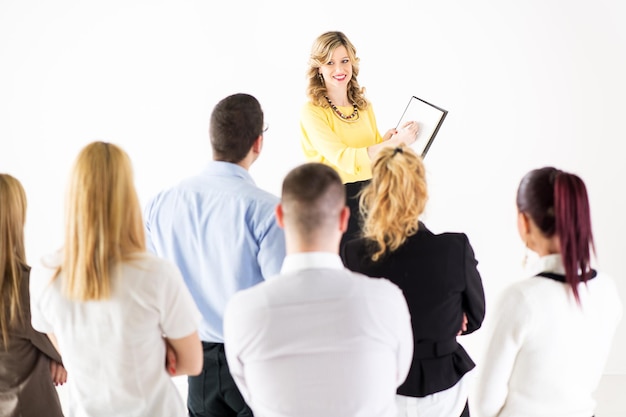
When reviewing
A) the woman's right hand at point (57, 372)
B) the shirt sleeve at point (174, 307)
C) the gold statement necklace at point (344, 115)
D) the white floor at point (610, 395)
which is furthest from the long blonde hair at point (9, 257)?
the white floor at point (610, 395)

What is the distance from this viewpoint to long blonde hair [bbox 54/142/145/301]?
177 cm

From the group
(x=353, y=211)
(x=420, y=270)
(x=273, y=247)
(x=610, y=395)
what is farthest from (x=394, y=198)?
(x=610, y=395)

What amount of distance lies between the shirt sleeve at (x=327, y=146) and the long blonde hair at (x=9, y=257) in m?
1.30

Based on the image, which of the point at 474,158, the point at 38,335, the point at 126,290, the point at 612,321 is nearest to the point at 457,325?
the point at 612,321

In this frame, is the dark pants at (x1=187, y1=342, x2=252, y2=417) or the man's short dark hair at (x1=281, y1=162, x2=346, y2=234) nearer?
the man's short dark hair at (x1=281, y1=162, x2=346, y2=234)

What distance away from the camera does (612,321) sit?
1.87m

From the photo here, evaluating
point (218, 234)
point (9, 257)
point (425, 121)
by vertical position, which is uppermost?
point (425, 121)

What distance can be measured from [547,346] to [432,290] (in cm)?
39

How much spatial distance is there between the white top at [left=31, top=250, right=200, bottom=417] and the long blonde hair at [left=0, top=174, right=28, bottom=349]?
0.22 metres

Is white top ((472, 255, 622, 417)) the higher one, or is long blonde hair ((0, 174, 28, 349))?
white top ((472, 255, 622, 417))

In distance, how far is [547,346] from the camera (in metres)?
1.81

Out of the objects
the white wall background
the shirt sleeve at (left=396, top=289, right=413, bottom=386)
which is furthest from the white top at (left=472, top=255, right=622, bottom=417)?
the white wall background

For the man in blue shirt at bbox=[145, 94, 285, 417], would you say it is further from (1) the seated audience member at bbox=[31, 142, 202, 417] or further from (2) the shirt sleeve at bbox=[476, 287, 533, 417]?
(2) the shirt sleeve at bbox=[476, 287, 533, 417]

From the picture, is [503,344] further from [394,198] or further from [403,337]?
[394,198]
